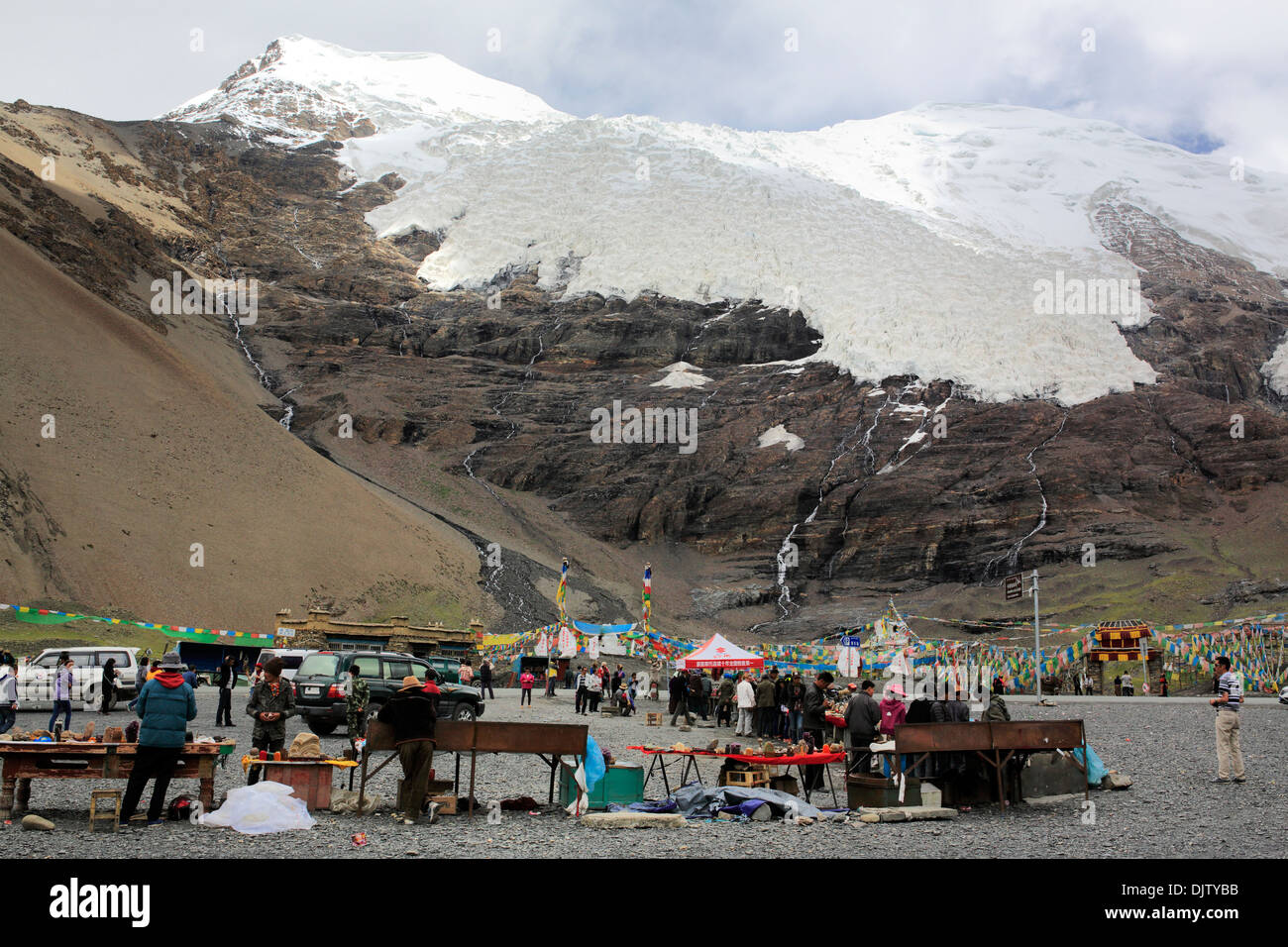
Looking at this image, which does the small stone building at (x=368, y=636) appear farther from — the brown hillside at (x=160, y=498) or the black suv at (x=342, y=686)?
the black suv at (x=342, y=686)

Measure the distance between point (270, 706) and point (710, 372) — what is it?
268 feet

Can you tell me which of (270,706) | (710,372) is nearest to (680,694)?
(270,706)

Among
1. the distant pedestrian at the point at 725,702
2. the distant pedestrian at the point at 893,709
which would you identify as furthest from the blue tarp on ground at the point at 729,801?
the distant pedestrian at the point at 725,702

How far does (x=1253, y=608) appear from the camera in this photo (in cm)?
5656

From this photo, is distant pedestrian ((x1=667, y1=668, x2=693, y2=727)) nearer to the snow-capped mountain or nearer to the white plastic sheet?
the white plastic sheet

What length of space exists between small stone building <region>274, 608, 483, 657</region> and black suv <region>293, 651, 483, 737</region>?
18862mm

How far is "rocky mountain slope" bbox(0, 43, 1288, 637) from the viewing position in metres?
71.2

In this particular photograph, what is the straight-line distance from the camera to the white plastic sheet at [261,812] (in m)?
9.52

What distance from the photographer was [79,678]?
24.1 metres

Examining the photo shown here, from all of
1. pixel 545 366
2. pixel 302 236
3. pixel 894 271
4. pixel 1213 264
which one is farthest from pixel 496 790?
pixel 1213 264
